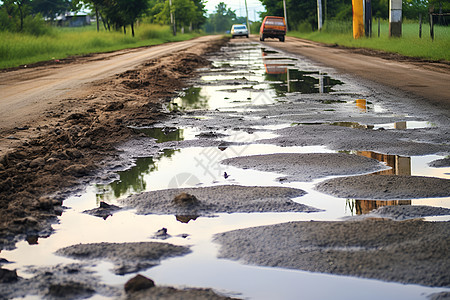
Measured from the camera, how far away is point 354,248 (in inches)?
141

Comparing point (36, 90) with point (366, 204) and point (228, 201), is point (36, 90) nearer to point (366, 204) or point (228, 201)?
point (228, 201)

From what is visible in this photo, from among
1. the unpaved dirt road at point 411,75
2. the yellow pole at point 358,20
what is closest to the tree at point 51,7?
the yellow pole at point 358,20

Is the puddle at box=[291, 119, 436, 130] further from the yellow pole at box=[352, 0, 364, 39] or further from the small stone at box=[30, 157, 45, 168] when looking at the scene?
the yellow pole at box=[352, 0, 364, 39]

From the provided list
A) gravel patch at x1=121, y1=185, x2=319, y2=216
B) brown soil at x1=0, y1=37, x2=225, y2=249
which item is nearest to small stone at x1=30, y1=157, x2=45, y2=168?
brown soil at x1=0, y1=37, x2=225, y2=249

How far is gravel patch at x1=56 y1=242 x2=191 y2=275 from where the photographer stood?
3.45 meters

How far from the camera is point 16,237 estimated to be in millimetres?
3975

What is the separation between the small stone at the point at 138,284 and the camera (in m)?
3.05

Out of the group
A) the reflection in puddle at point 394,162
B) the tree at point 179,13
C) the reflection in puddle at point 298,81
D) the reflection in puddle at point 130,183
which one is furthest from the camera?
the tree at point 179,13

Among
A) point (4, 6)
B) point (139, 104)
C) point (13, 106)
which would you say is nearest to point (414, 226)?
point (139, 104)

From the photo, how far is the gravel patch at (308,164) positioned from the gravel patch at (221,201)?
57 centimetres

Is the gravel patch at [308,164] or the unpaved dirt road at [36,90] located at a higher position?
the unpaved dirt road at [36,90]

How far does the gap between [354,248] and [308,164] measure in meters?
2.37

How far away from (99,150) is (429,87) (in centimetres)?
777

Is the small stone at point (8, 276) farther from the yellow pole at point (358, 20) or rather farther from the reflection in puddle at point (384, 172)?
the yellow pole at point (358, 20)
